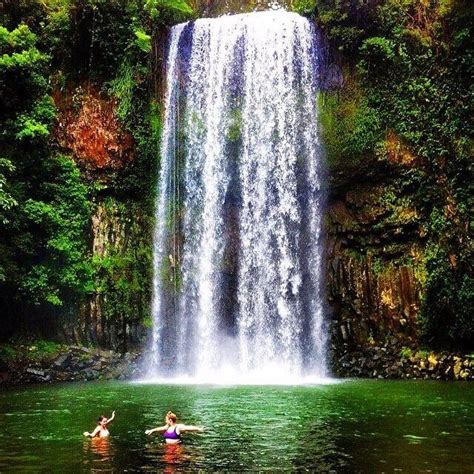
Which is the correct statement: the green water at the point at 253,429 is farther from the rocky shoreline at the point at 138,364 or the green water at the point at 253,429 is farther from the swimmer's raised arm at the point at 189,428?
the rocky shoreline at the point at 138,364

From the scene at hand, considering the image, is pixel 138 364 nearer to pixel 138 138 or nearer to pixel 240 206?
pixel 240 206

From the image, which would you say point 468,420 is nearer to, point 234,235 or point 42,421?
point 42,421

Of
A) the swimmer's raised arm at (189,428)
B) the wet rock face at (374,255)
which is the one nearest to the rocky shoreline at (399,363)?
the wet rock face at (374,255)

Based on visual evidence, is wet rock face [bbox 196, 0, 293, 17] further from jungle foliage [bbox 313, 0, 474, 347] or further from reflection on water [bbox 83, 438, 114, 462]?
reflection on water [bbox 83, 438, 114, 462]

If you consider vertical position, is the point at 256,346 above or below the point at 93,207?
below

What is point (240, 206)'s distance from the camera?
25094 mm

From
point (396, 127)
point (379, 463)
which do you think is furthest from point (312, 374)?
point (379, 463)

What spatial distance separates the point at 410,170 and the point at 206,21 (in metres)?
10.7

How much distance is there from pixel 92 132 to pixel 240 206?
22.3 feet

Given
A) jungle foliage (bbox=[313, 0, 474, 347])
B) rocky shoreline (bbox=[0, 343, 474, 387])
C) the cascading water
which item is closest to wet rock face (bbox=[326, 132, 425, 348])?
jungle foliage (bbox=[313, 0, 474, 347])

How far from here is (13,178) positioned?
22.8m

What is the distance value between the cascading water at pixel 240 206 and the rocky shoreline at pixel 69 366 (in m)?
1.21

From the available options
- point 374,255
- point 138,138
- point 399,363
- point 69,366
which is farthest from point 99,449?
point 138,138

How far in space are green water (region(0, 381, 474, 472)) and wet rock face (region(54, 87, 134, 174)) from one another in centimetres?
1075
